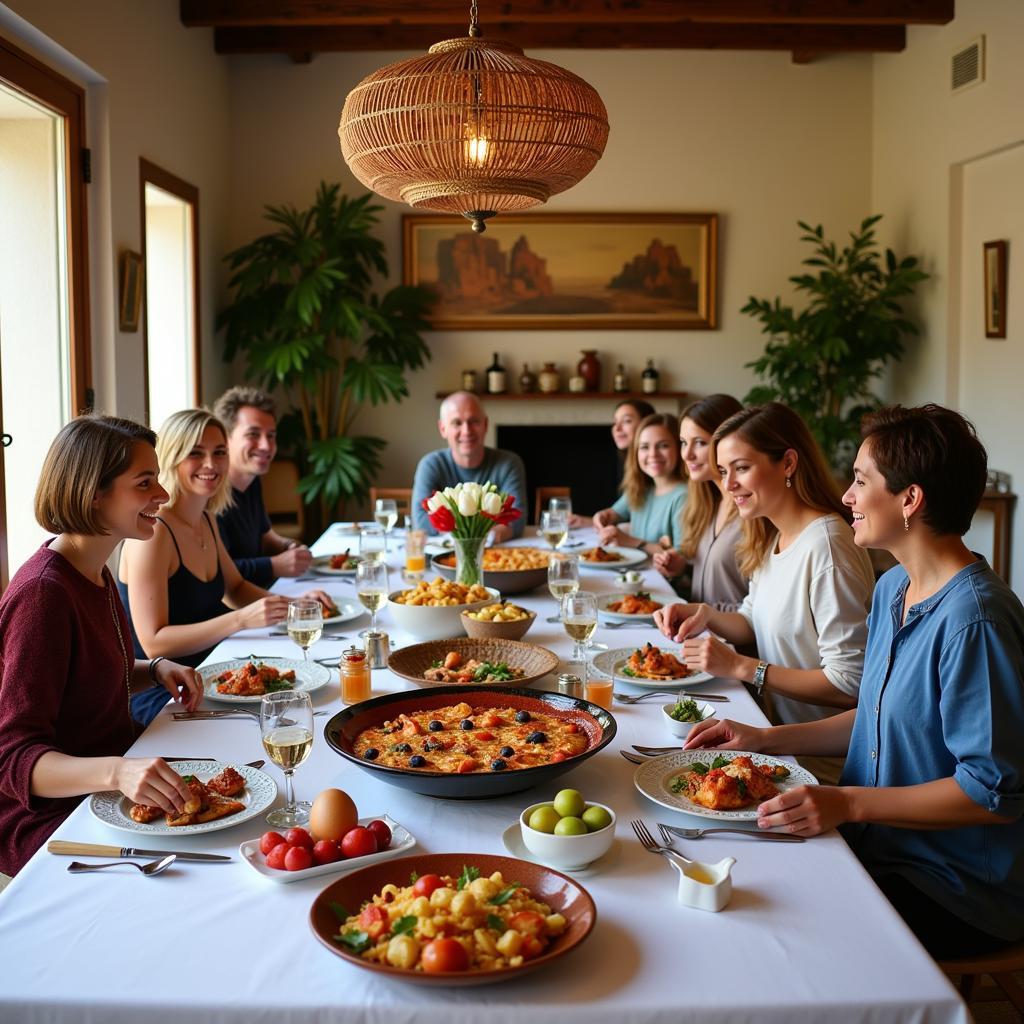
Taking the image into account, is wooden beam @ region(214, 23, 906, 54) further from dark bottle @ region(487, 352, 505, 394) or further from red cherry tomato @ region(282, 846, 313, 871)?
red cherry tomato @ region(282, 846, 313, 871)

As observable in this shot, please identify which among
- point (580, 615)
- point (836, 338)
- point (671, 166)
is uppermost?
point (671, 166)

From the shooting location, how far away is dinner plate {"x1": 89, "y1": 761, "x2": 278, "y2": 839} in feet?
4.93

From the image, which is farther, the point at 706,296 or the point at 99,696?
the point at 706,296

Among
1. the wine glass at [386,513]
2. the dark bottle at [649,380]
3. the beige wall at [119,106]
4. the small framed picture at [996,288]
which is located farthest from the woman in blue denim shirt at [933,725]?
the dark bottle at [649,380]

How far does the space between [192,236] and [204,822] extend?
5.51 meters

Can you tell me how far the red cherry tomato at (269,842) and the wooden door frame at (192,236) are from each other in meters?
4.28

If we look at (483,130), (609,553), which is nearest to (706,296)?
(609,553)

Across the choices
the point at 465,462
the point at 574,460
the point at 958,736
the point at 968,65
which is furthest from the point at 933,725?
the point at 574,460

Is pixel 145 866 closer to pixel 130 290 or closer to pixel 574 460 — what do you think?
pixel 130 290

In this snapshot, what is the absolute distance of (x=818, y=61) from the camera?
7.29 metres

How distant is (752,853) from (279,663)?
1.20 meters

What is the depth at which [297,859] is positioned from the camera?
138 cm

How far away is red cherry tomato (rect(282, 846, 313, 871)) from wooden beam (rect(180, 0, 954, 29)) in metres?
5.25

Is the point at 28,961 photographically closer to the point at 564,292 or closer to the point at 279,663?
the point at 279,663
